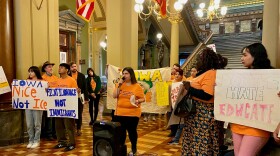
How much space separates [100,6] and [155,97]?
346 inches

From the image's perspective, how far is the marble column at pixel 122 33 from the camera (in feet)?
25.2

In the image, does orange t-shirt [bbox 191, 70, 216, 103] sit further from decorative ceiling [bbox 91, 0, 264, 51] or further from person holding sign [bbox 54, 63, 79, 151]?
decorative ceiling [bbox 91, 0, 264, 51]

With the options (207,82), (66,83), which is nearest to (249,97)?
(207,82)

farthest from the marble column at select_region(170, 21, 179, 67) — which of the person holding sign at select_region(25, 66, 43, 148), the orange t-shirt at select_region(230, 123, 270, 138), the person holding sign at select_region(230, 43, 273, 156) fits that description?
the orange t-shirt at select_region(230, 123, 270, 138)

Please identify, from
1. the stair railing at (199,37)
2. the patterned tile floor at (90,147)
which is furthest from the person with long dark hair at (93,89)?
the stair railing at (199,37)

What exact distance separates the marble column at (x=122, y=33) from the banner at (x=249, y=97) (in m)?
5.28

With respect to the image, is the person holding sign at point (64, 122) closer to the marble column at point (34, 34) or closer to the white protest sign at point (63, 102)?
the white protest sign at point (63, 102)

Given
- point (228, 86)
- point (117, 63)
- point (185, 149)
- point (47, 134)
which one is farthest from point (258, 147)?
point (117, 63)

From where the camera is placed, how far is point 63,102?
4.59 m

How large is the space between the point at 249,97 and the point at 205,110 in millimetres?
577

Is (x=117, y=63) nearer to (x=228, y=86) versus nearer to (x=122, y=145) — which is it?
(x=122, y=145)

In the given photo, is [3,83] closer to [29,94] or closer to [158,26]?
[29,94]

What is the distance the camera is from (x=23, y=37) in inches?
212

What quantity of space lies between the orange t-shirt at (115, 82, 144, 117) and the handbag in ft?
3.95
